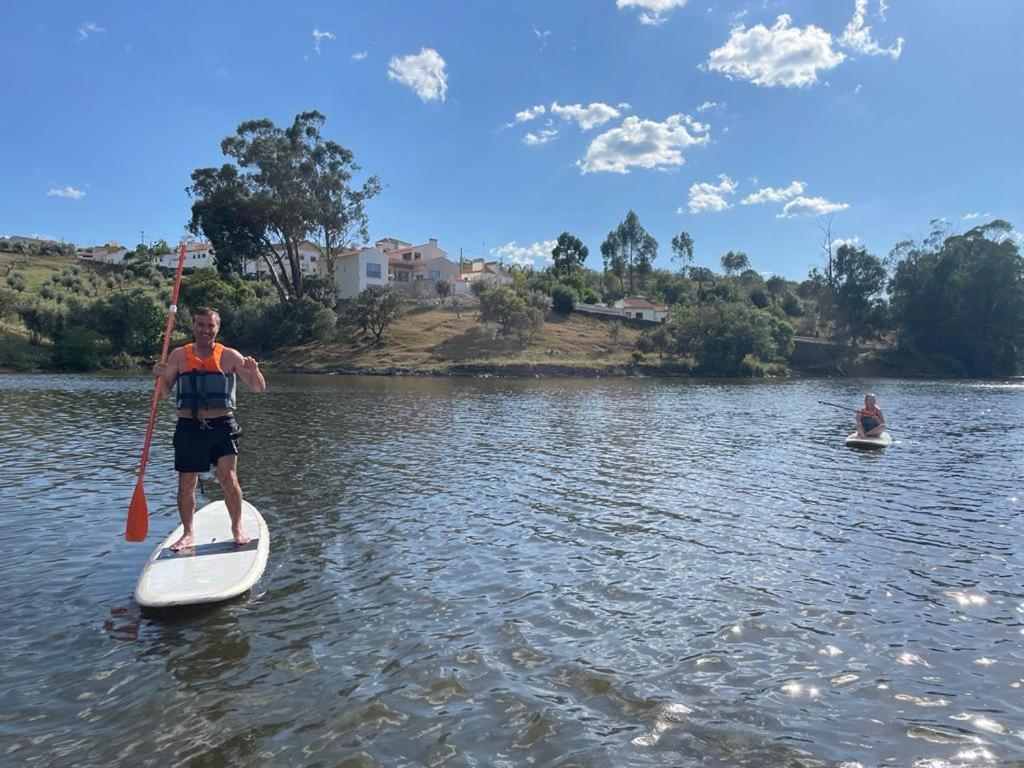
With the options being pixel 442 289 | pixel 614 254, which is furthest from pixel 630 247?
pixel 442 289

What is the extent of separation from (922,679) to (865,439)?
1763cm

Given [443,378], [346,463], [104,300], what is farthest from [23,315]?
[346,463]

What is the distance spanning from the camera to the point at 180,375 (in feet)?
29.2

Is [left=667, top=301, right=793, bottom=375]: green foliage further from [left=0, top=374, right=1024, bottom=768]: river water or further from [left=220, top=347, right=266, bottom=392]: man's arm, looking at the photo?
[left=220, top=347, right=266, bottom=392]: man's arm

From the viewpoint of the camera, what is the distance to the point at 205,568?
8492 millimetres

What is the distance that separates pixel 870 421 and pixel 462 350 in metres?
52.4

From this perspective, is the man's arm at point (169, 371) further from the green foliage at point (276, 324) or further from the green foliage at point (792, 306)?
the green foliage at point (792, 306)

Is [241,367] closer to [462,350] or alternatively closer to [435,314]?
[462,350]

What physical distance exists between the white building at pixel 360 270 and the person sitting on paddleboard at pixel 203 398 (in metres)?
85.7

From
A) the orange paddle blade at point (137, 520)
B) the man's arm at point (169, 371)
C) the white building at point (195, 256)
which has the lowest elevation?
the orange paddle blade at point (137, 520)

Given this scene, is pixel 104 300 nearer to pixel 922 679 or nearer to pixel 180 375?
pixel 180 375

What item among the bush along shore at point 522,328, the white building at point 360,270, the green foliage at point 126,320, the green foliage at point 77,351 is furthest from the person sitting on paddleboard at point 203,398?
the white building at point 360,270

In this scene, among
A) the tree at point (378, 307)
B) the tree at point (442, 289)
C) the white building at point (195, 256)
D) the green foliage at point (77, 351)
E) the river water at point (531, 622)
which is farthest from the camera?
the white building at point (195, 256)

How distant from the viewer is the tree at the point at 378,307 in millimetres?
72938
